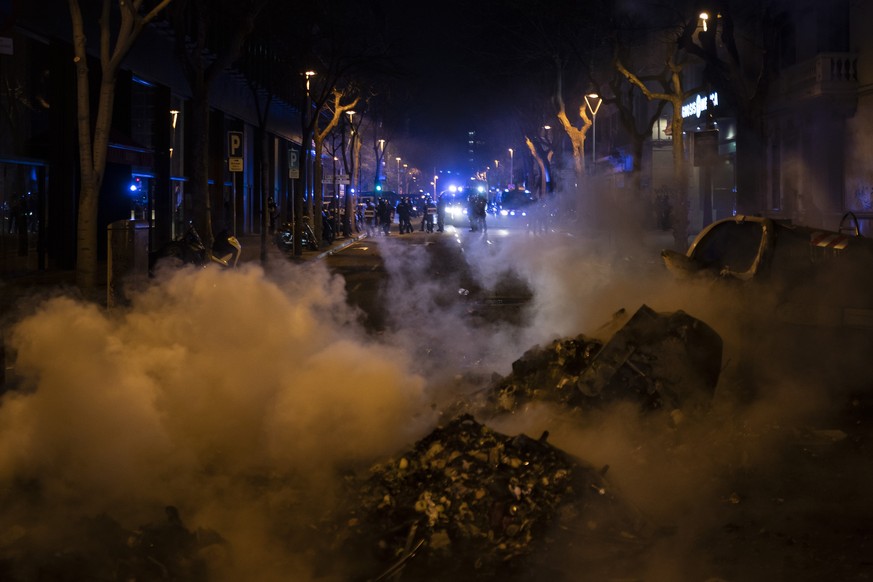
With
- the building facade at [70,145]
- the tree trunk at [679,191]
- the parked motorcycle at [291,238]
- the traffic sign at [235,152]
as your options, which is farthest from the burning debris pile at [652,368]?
the parked motorcycle at [291,238]

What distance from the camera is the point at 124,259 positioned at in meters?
10.4

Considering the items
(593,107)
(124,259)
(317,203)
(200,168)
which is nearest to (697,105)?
(593,107)

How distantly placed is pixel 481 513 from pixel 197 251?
11.9 metres

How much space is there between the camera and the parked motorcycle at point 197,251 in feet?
51.0

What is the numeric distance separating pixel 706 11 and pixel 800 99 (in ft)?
23.5

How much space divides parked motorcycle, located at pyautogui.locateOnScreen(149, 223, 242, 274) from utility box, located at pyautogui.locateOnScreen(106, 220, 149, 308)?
3864 millimetres

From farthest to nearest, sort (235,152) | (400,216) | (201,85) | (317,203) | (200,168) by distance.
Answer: (400,216) → (317,203) → (235,152) → (200,168) → (201,85)

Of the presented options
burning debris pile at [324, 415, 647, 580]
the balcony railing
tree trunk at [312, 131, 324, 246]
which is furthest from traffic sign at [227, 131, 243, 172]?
burning debris pile at [324, 415, 647, 580]

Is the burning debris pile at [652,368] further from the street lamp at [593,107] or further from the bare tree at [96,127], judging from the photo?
the street lamp at [593,107]

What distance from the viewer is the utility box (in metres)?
9.95

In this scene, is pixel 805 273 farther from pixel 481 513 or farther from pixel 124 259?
pixel 124 259

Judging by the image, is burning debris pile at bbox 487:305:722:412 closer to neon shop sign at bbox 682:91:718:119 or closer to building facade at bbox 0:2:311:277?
building facade at bbox 0:2:311:277

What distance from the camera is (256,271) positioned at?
29.5 feet

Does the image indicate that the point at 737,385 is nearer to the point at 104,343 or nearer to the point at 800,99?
the point at 104,343
